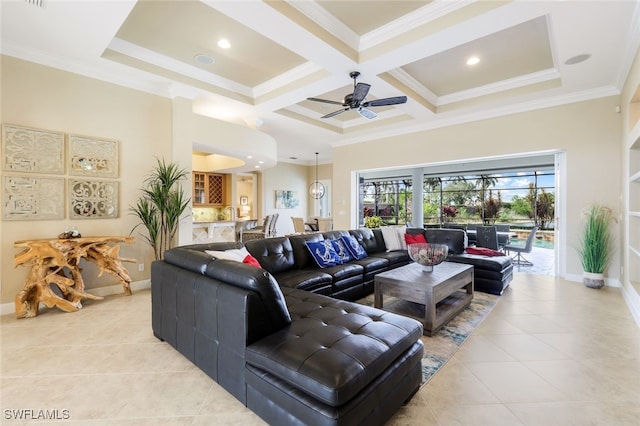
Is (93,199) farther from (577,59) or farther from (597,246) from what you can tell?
(597,246)

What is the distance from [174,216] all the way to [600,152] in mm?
6805

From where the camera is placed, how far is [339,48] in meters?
3.41

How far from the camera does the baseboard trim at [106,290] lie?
3312mm

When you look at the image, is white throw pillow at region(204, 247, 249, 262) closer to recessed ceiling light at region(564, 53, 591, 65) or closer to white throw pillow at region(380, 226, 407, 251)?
white throw pillow at region(380, 226, 407, 251)

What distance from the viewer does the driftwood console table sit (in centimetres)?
316

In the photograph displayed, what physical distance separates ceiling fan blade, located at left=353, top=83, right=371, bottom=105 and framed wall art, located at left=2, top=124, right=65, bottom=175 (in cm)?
384

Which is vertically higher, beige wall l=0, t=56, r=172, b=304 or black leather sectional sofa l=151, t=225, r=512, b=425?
beige wall l=0, t=56, r=172, b=304

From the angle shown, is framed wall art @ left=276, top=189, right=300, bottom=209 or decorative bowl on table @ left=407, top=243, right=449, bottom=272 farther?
framed wall art @ left=276, top=189, right=300, bottom=209

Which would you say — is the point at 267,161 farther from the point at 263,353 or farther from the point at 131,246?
the point at 263,353

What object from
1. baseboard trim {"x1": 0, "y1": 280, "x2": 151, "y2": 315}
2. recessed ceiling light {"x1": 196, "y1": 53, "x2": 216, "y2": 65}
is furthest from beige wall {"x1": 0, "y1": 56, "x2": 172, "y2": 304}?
recessed ceiling light {"x1": 196, "y1": 53, "x2": 216, "y2": 65}

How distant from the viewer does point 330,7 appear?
3016 millimetres

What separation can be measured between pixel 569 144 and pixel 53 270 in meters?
7.73

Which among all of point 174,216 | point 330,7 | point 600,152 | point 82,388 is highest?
point 330,7

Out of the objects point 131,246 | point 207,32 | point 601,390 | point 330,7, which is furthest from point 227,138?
point 601,390
